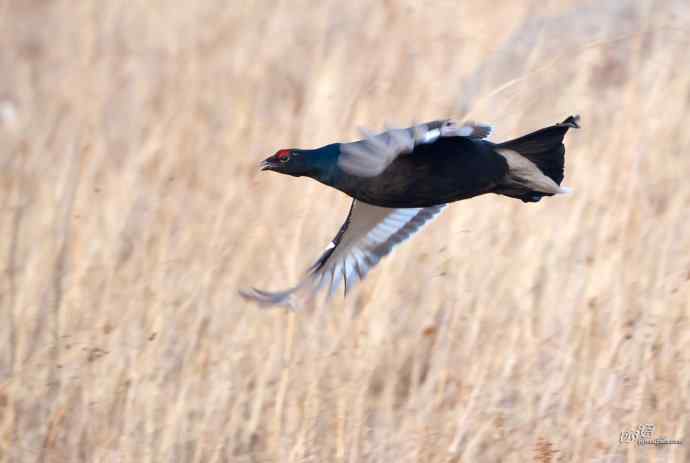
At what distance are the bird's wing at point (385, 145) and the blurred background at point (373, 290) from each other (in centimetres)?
33

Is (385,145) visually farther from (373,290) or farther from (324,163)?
(373,290)

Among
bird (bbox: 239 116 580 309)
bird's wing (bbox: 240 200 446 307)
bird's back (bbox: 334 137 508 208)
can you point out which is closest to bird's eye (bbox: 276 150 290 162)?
bird (bbox: 239 116 580 309)

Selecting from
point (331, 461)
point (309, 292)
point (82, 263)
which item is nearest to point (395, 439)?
point (331, 461)

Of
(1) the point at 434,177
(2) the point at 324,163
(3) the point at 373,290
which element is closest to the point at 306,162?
(2) the point at 324,163

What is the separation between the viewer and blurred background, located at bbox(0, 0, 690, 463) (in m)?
4.27

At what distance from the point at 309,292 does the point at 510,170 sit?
40.1 inches

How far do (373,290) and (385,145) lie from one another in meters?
1.24

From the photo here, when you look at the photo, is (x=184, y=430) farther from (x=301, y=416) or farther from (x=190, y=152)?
(x=190, y=152)

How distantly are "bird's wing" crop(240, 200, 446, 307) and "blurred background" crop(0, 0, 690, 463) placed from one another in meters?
0.10

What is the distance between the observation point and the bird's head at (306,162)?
14.0ft

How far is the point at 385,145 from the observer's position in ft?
11.7

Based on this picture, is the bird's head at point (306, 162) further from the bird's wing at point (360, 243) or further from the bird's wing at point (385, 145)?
the bird's wing at point (360, 243)

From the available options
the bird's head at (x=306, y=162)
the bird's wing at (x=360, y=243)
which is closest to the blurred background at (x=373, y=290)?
the bird's wing at (x=360, y=243)

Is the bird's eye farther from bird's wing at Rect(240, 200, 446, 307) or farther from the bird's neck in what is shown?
bird's wing at Rect(240, 200, 446, 307)
